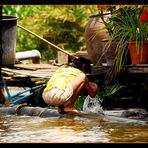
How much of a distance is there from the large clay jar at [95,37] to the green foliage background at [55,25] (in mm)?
10960

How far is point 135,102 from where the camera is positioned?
27.6 ft

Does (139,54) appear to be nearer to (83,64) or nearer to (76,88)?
(76,88)

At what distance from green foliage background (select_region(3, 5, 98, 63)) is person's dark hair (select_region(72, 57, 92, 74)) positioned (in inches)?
409

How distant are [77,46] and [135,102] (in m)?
12.9

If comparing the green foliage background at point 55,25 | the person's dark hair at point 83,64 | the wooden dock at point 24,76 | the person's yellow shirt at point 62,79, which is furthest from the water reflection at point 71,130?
the green foliage background at point 55,25

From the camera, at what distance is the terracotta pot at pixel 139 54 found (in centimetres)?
726

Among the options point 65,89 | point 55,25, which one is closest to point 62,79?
point 65,89

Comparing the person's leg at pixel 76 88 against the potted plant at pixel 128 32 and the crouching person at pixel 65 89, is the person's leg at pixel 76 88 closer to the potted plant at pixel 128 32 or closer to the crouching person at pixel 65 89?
the crouching person at pixel 65 89

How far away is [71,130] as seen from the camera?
5.87m

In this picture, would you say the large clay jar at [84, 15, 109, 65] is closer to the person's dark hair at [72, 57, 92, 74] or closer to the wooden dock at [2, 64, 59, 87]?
the person's dark hair at [72, 57, 92, 74]

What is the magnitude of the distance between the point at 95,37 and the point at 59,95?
273 cm

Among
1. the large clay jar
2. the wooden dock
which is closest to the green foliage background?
the wooden dock
